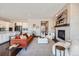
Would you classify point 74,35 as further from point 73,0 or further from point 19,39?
point 73,0

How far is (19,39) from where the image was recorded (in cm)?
512

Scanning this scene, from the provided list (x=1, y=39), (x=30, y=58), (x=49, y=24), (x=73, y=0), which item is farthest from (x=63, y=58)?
(x=49, y=24)

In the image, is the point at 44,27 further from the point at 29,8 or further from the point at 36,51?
the point at 36,51

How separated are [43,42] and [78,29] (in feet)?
9.12

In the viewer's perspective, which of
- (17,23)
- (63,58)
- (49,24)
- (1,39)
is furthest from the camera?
(17,23)

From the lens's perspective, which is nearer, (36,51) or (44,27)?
(36,51)

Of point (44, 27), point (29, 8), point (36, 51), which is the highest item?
point (29, 8)

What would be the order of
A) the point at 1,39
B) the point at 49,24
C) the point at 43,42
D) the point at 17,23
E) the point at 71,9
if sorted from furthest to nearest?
1. the point at 17,23
2. the point at 49,24
3. the point at 43,42
4. the point at 1,39
5. the point at 71,9

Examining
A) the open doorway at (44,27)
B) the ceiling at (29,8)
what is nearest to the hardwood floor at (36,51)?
the ceiling at (29,8)

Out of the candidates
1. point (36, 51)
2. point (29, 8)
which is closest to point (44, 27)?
point (29, 8)

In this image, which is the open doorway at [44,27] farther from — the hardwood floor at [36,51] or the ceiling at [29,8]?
the hardwood floor at [36,51]

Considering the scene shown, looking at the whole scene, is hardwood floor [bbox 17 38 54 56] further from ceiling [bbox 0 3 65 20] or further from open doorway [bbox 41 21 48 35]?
open doorway [bbox 41 21 48 35]

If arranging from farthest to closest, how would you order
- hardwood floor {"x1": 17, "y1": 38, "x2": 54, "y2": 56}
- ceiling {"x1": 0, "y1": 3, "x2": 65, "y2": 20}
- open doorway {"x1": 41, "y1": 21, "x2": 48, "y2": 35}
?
open doorway {"x1": 41, "y1": 21, "x2": 48, "y2": 35}
ceiling {"x1": 0, "y1": 3, "x2": 65, "y2": 20}
hardwood floor {"x1": 17, "y1": 38, "x2": 54, "y2": 56}

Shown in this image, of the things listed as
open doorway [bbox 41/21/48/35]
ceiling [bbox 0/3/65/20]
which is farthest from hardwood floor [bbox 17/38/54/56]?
open doorway [bbox 41/21/48/35]
